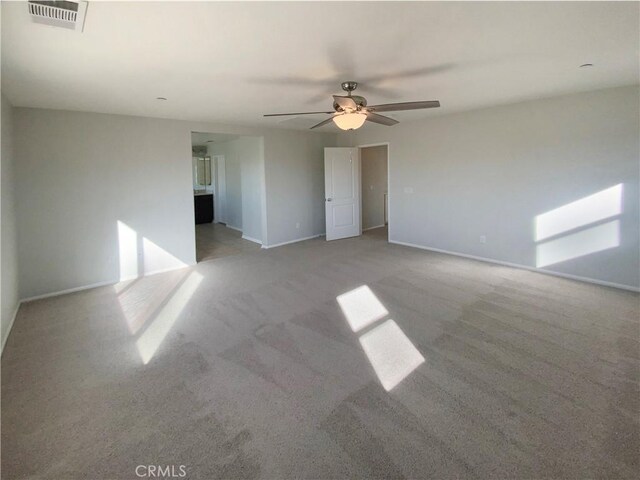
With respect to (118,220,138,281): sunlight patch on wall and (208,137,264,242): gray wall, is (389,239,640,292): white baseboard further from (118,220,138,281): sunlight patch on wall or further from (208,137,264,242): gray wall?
(118,220,138,281): sunlight patch on wall

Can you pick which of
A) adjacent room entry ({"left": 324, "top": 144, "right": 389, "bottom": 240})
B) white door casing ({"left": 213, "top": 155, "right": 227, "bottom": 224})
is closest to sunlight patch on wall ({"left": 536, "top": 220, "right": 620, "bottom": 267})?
adjacent room entry ({"left": 324, "top": 144, "right": 389, "bottom": 240})

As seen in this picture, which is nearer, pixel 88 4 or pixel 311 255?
pixel 88 4

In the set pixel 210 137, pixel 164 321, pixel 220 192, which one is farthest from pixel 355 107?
pixel 220 192

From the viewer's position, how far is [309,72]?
301 centimetres

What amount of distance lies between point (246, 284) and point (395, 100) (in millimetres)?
3054

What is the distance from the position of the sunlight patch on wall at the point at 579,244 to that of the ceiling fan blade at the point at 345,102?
3519 mm

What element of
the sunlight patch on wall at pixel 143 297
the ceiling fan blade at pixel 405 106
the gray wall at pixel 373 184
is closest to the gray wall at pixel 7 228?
the sunlight patch on wall at pixel 143 297

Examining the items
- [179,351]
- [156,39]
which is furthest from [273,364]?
[156,39]

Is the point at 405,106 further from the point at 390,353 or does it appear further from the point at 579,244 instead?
the point at 579,244

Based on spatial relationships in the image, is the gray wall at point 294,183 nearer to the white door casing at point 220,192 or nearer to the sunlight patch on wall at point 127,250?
the sunlight patch on wall at point 127,250

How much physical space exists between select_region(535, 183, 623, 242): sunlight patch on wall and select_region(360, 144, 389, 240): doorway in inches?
145

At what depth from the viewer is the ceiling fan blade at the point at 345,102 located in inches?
118

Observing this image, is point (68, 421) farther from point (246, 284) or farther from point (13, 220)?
point (13, 220)

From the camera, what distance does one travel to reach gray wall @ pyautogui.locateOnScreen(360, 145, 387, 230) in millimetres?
8383
